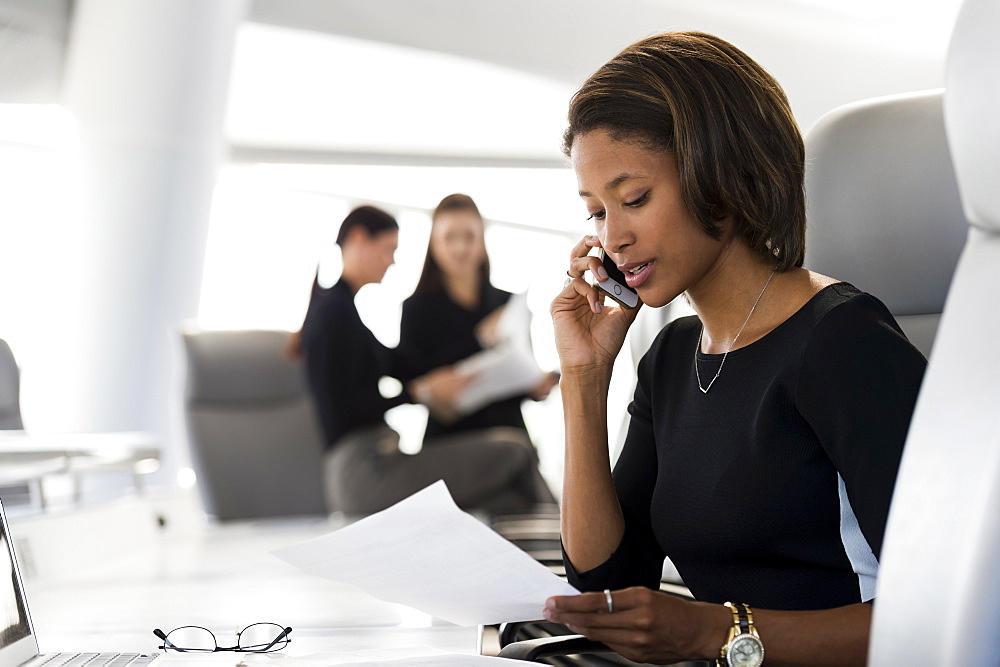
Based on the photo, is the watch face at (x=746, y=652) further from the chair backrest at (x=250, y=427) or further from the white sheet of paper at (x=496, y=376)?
the chair backrest at (x=250, y=427)

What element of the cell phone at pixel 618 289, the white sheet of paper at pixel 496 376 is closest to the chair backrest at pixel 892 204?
the cell phone at pixel 618 289

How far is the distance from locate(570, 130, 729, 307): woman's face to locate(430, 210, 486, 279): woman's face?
187 centimetres

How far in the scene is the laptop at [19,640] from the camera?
72 centimetres

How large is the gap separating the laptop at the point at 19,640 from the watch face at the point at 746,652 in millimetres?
462

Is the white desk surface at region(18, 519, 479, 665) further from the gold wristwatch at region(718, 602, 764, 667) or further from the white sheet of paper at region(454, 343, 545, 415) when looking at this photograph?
the white sheet of paper at region(454, 343, 545, 415)

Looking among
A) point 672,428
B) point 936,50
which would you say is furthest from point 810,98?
point 672,428

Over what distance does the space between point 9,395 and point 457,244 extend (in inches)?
55.8

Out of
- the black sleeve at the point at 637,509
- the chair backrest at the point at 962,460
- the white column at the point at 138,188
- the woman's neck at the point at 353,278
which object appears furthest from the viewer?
the white column at the point at 138,188

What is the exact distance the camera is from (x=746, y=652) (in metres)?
0.73

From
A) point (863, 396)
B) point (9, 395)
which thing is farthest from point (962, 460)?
point (9, 395)

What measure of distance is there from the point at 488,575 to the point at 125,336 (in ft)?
11.4

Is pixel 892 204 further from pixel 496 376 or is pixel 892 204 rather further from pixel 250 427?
pixel 250 427

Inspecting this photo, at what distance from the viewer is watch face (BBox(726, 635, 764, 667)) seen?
73 centimetres

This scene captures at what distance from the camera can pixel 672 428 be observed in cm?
99
